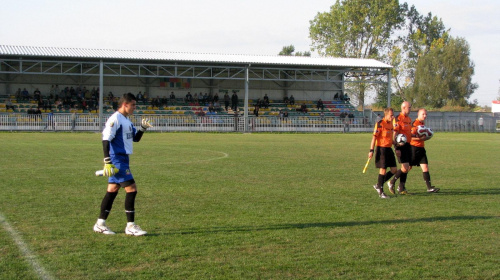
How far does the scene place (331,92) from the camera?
52.2 meters

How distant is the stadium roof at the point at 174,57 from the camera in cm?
3909

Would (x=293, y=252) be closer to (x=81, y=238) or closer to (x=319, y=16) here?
(x=81, y=238)

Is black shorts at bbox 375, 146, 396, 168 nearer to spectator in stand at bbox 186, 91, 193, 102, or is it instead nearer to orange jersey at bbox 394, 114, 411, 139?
orange jersey at bbox 394, 114, 411, 139

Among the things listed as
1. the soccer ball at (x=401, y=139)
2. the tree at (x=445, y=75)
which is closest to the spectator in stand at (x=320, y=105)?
the tree at (x=445, y=75)

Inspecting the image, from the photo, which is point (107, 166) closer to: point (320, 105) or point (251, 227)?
point (251, 227)

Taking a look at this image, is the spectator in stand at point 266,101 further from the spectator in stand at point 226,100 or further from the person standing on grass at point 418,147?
the person standing on grass at point 418,147

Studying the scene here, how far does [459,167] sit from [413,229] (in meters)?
9.27

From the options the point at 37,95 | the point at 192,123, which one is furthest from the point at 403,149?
the point at 37,95

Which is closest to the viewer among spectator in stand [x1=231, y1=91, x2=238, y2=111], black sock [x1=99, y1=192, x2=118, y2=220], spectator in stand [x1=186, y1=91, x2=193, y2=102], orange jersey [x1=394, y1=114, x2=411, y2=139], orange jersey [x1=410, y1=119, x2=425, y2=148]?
black sock [x1=99, y1=192, x2=118, y2=220]

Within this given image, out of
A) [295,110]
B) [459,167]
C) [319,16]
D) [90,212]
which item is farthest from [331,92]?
[90,212]

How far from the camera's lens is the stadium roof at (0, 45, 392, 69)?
3909 cm

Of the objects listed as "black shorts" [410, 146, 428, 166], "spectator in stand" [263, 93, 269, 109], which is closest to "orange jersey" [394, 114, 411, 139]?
"black shorts" [410, 146, 428, 166]

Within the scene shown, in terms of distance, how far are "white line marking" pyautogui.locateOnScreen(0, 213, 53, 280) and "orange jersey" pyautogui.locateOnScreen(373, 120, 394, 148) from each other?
260 inches

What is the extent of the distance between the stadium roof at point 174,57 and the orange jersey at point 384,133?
32047 mm
